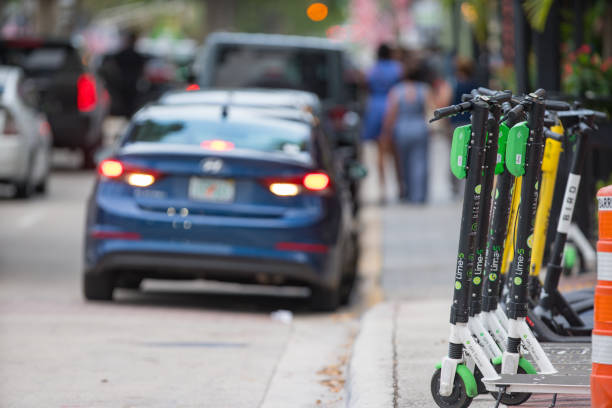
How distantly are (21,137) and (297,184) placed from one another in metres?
9.10

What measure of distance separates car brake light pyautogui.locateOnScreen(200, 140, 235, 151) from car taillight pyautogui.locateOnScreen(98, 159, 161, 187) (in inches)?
15.4

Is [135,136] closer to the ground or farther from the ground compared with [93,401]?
farther from the ground

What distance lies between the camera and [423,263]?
12820 millimetres

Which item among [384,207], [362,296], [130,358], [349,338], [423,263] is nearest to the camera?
[130,358]

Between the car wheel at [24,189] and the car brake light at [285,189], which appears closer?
the car brake light at [285,189]

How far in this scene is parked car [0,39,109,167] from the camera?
23000mm

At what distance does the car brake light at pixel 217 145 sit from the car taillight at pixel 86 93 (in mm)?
13072

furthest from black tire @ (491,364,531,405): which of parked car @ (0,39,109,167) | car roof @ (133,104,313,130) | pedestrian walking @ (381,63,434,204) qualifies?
parked car @ (0,39,109,167)

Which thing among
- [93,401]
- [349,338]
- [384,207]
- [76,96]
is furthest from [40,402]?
[76,96]

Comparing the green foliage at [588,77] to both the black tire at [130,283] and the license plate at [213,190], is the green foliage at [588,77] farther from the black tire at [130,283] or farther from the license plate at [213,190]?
the black tire at [130,283]

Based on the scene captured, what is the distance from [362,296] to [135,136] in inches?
94.3

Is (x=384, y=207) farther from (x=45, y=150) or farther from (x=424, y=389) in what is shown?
(x=424, y=389)

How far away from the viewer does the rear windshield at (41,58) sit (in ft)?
76.3

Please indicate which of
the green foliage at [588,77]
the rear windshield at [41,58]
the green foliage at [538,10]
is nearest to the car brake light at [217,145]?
the green foliage at [538,10]
